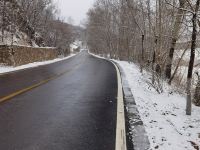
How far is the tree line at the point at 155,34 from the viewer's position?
9.15 meters

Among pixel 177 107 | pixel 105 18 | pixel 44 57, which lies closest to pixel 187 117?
pixel 177 107

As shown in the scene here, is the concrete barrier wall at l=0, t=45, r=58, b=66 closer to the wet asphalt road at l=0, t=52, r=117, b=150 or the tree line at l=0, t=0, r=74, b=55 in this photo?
the tree line at l=0, t=0, r=74, b=55

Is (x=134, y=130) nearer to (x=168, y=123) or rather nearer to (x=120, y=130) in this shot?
(x=120, y=130)

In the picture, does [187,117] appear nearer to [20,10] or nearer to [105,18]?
[20,10]

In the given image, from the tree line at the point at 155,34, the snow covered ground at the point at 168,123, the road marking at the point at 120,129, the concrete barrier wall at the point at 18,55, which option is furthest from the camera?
the concrete barrier wall at the point at 18,55

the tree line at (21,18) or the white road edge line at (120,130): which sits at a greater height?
the tree line at (21,18)

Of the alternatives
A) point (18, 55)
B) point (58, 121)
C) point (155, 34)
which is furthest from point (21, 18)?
point (58, 121)

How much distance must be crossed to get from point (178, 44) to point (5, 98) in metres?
11.1

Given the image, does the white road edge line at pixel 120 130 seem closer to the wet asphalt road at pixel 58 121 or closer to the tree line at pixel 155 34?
the wet asphalt road at pixel 58 121

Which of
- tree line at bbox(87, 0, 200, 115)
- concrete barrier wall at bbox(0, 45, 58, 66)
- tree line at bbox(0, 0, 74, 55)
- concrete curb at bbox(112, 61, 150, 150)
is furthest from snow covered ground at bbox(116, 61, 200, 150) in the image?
tree line at bbox(0, 0, 74, 55)

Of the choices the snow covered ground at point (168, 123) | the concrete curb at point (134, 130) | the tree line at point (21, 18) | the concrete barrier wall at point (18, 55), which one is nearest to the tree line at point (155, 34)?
the snow covered ground at point (168, 123)

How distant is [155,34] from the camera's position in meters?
15.9

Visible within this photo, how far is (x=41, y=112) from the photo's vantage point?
7.37 metres

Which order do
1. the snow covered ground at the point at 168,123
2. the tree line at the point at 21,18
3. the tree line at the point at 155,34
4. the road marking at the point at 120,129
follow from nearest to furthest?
the road marking at the point at 120,129 < the snow covered ground at the point at 168,123 < the tree line at the point at 155,34 < the tree line at the point at 21,18
